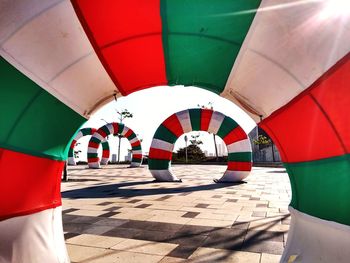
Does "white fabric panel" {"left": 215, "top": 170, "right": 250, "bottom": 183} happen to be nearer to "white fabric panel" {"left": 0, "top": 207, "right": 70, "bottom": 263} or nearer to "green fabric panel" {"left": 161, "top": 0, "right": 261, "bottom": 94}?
"green fabric panel" {"left": 161, "top": 0, "right": 261, "bottom": 94}

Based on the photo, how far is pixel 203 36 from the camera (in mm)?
2098

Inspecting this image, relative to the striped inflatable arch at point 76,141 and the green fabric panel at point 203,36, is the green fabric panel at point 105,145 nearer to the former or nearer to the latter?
the striped inflatable arch at point 76,141

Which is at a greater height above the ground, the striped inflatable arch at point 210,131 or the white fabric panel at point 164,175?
the striped inflatable arch at point 210,131

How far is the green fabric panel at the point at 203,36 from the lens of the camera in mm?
1904

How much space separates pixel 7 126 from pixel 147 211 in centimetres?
376

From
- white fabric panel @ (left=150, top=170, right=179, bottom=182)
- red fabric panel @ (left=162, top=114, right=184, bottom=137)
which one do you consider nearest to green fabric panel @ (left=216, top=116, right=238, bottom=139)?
red fabric panel @ (left=162, top=114, right=184, bottom=137)

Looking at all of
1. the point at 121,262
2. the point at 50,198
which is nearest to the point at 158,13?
the point at 50,198

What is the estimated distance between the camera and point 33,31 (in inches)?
77.4

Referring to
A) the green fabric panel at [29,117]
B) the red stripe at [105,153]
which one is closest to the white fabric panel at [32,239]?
the green fabric panel at [29,117]

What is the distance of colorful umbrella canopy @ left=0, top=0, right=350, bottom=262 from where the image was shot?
186 centimetres

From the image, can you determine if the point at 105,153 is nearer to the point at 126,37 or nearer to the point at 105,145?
the point at 105,145

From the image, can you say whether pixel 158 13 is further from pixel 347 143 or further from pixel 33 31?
pixel 347 143

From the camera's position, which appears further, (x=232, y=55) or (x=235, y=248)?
(x=235, y=248)

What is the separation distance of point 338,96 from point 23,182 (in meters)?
2.48
